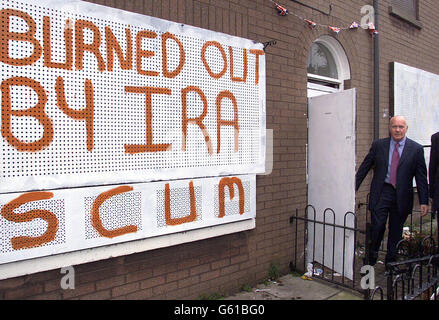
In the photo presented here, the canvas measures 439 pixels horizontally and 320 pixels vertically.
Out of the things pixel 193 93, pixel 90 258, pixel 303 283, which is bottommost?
pixel 303 283

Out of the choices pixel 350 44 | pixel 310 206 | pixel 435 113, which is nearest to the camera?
pixel 310 206

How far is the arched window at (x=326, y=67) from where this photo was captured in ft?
18.1

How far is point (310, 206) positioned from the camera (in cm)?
498

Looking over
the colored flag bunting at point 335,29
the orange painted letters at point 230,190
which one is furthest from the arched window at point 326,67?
the orange painted letters at point 230,190

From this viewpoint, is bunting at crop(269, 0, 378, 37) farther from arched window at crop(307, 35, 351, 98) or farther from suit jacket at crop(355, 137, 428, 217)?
suit jacket at crop(355, 137, 428, 217)

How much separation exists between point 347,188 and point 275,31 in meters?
2.08

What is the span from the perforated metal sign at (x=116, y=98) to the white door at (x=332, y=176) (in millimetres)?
1071

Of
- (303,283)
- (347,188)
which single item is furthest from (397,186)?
(303,283)

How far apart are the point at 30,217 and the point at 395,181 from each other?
3.72 meters

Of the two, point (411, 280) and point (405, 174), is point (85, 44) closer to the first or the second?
point (411, 280)

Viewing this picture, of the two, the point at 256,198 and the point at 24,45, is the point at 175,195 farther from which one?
A: the point at 24,45

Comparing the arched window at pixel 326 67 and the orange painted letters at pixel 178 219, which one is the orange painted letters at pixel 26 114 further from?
the arched window at pixel 326 67

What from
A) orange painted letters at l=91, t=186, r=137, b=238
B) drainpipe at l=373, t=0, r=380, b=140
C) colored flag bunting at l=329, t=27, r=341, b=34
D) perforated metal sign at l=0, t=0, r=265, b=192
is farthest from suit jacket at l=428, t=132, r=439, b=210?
orange painted letters at l=91, t=186, r=137, b=238

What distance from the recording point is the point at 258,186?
4332 mm
